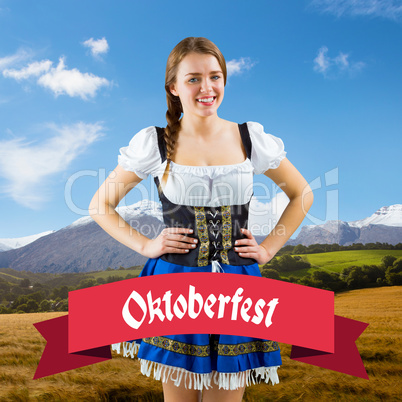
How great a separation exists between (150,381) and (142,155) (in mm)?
2078

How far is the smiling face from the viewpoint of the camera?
69.6 inches

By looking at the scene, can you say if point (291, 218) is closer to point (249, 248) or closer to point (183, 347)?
point (249, 248)

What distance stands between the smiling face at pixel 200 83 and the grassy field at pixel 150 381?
7.48 ft

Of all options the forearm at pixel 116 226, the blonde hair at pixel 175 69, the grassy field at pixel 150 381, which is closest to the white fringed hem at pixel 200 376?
the forearm at pixel 116 226

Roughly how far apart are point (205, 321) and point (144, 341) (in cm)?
30

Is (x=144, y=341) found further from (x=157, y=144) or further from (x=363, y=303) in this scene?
(x=363, y=303)

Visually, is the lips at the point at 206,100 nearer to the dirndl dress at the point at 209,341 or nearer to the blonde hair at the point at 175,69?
the blonde hair at the point at 175,69

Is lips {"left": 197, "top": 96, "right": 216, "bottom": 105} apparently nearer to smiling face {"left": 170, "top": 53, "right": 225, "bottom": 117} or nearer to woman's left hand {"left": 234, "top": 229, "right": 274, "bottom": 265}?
smiling face {"left": 170, "top": 53, "right": 225, "bottom": 117}

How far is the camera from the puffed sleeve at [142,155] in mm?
1865

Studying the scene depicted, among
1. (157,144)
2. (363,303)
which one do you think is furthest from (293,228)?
(363,303)

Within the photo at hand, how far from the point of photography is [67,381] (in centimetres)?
312

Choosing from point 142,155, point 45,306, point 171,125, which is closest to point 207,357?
point 142,155

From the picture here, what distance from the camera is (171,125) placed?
76.4 inches

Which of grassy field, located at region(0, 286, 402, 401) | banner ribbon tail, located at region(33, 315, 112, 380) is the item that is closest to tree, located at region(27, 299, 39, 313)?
grassy field, located at region(0, 286, 402, 401)
